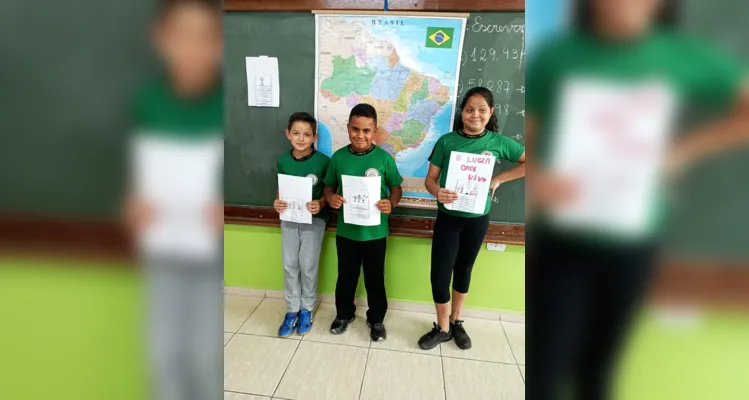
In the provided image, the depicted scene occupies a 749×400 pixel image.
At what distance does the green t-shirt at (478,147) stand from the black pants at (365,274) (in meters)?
0.51

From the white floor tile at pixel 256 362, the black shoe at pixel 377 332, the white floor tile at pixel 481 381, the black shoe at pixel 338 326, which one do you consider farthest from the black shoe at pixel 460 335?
the white floor tile at pixel 256 362

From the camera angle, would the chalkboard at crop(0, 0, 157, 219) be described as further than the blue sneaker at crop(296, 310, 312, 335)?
No

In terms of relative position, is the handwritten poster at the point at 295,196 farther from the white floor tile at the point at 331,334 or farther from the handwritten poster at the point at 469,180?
the handwritten poster at the point at 469,180

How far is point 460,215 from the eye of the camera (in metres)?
2.00

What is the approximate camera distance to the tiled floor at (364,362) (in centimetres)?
175

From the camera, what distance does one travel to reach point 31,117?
249 millimetres

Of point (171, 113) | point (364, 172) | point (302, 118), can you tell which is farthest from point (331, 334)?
point (171, 113)

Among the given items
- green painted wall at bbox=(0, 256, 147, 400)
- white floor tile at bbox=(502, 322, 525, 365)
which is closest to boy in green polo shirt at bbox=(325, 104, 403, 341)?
white floor tile at bbox=(502, 322, 525, 365)

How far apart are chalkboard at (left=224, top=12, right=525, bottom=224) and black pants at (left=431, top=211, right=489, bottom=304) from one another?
219 mm

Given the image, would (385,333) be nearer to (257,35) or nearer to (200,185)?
(257,35)

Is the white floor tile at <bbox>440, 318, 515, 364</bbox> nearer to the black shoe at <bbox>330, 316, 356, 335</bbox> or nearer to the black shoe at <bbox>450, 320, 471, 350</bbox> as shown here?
the black shoe at <bbox>450, 320, 471, 350</bbox>

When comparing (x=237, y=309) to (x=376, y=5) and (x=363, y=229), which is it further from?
(x=376, y=5)

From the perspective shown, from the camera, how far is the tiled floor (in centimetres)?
175

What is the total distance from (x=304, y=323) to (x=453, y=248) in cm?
100
